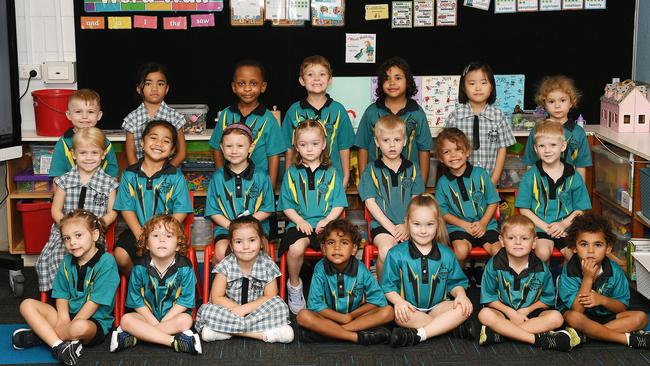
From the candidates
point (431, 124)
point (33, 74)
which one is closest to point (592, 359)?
point (431, 124)

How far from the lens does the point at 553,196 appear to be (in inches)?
184

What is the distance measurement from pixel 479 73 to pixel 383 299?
1.56 meters

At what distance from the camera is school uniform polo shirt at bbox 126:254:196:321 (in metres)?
4.13

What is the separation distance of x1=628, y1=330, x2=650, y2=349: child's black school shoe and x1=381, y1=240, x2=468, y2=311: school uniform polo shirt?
2.58 feet

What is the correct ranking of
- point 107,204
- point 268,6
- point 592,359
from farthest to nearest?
point 268,6, point 107,204, point 592,359

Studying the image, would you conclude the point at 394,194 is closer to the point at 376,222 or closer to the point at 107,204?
the point at 376,222

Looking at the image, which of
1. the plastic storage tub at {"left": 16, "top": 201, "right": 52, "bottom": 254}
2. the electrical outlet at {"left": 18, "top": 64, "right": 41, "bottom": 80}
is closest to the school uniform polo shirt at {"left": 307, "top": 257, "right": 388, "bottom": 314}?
the plastic storage tub at {"left": 16, "top": 201, "right": 52, "bottom": 254}

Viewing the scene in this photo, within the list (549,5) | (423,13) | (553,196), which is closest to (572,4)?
(549,5)

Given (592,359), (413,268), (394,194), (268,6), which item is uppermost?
(268,6)

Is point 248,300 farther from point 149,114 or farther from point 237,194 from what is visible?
point 149,114

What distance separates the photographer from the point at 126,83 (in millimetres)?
5672

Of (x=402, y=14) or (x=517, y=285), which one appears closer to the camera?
(x=517, y=285)

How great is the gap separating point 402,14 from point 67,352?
2.97 metres

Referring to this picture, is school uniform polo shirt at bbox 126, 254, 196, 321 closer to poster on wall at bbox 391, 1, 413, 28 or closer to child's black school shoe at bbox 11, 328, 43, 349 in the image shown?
child's black school shoe at bbox 11, 328, 43, 349
